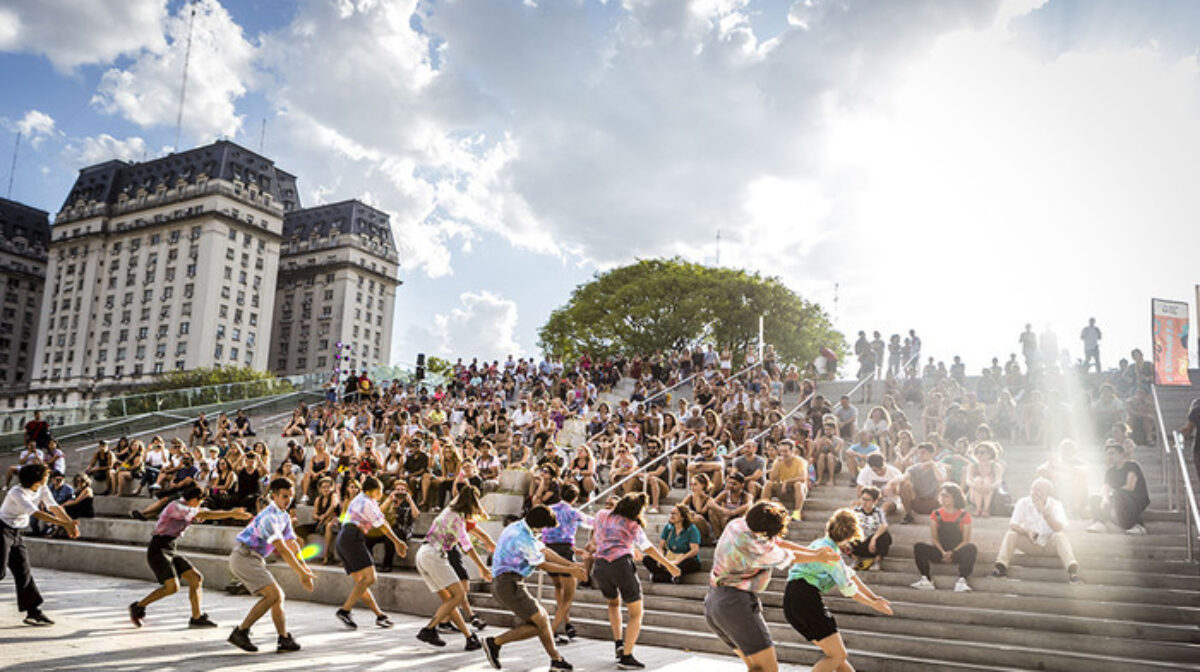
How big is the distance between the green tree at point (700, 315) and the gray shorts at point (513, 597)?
36.7 meters

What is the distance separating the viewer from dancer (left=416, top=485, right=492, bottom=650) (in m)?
8.12

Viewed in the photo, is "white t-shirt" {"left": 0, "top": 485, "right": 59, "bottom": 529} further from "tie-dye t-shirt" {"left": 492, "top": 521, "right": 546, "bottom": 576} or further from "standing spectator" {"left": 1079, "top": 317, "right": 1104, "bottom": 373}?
"standing spectator" {"left": 1079, "top": 317, "right": 1104, "bottom": 373}

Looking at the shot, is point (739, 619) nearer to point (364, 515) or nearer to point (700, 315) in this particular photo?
point (364, 515)

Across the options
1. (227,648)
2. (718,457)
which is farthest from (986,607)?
(227,648)

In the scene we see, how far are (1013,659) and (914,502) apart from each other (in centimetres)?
343

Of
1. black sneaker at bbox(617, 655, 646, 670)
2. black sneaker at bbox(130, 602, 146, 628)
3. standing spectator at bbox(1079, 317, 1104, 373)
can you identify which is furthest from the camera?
standing spectator at bbox(1079, 317, 1104, 373)

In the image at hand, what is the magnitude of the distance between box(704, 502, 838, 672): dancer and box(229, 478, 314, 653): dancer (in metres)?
4.22

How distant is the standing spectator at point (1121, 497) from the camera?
971 cm

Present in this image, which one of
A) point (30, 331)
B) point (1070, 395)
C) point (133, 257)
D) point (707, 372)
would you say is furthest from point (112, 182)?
point (1070, 395)

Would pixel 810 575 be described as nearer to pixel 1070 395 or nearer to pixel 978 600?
pixel 978 600

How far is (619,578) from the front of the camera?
7773 millimetres

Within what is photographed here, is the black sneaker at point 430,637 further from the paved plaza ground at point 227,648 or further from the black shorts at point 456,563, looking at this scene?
the black shorts at point 456,563

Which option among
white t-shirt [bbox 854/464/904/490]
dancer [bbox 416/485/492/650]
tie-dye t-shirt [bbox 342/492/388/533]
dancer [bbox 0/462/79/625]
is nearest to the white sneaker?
white t-shirt [bbox 854/464/904/490]

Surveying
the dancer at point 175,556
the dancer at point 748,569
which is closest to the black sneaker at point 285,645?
the dancer at point 175,556
